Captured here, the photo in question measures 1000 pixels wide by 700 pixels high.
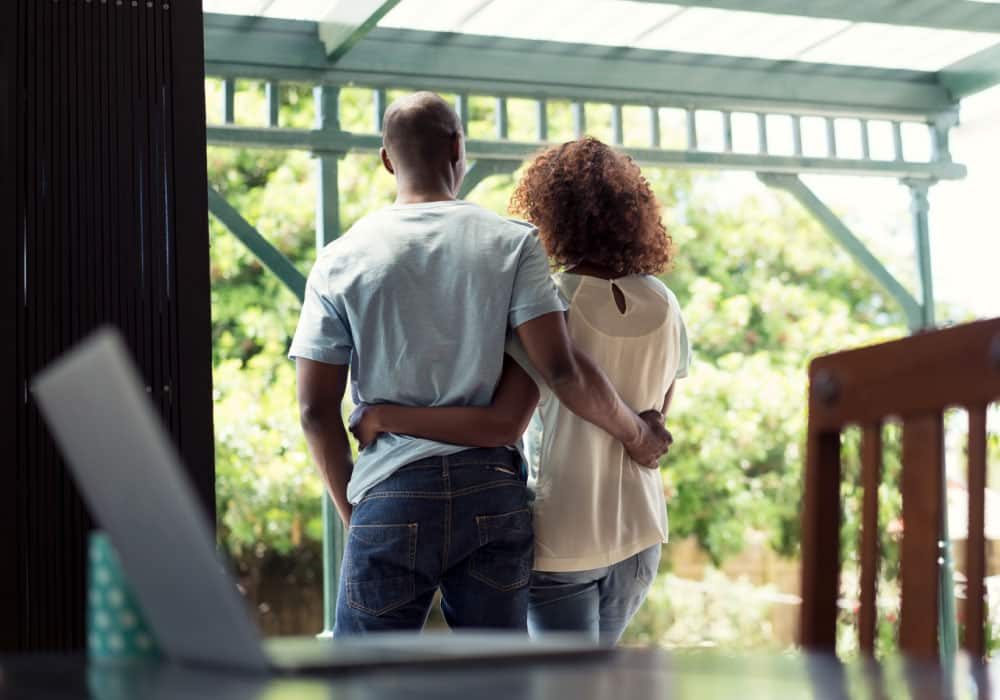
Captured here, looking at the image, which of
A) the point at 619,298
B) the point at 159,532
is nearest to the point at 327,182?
the point at 619,298

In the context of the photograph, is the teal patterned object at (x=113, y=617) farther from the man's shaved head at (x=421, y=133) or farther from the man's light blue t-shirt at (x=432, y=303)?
the man's shaved head at (x=421, y=133)

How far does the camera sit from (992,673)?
727 millimetres

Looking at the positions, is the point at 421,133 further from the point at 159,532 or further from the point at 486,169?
the point at 486,169

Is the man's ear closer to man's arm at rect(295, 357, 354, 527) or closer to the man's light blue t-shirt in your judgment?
the man's light blue t-shirt

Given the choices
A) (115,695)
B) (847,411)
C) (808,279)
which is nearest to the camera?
(115,695)

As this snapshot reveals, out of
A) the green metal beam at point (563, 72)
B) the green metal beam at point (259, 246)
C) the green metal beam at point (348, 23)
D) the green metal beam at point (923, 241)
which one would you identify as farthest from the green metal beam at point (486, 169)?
the green metal beam at point (923, 241)

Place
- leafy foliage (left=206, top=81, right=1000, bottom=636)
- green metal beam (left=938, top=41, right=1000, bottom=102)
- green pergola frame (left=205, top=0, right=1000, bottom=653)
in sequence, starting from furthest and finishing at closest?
leafy foliage (left=206, top=81, right=1000, bottom=636) → green metal beam (left=938, top=41, right=1000, bottom=102) → green pergola frame (left=205, top=0, right=1000, bottom=653)

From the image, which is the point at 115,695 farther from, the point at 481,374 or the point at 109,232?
the point at 109,232

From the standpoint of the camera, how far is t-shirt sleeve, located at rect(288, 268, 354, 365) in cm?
193

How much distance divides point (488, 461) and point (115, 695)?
1.22m

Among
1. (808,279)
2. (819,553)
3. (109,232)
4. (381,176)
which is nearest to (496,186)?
(381,176)

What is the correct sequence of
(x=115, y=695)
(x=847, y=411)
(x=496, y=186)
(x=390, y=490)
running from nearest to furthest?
(x=115, y=695)
(x=847, y=411)
(x=390, y=490)
(x=496, y=186)

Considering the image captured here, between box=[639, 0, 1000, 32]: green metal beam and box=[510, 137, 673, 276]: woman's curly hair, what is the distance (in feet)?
7.81

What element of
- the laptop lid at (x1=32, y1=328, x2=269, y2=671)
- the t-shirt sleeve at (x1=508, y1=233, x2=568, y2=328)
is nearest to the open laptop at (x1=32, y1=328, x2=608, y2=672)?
the laptop lid at (x1=32, y1=328, x2=269, y2=671)
